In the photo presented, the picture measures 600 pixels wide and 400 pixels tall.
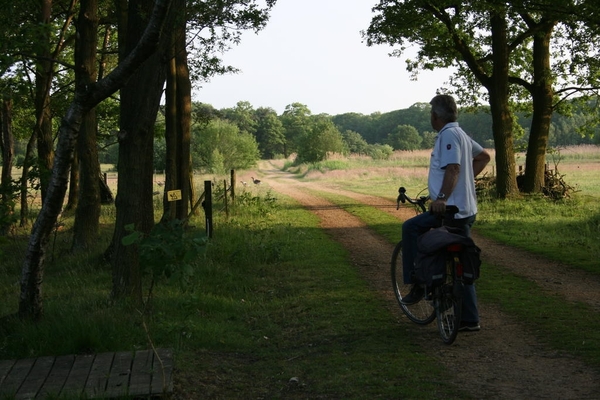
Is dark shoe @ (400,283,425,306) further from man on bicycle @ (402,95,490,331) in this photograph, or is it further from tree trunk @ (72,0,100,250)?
tree trunk @ (72,0,100,250)

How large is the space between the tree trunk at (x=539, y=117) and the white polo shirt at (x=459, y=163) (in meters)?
Result: 18.8

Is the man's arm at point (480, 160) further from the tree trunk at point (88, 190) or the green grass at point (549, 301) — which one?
the tree trunk at point (88, 190)

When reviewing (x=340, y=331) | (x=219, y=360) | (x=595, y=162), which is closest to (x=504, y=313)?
(x=340, y=331)

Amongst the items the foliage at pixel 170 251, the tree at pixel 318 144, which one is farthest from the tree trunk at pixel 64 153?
the tree at pixel 318 144

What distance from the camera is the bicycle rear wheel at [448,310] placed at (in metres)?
6.30

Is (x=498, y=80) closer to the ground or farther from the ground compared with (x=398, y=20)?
closer to the ground

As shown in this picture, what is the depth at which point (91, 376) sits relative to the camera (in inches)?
211

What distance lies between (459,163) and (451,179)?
6.8 inches

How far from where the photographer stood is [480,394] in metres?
5.14

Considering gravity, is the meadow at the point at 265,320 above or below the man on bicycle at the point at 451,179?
below

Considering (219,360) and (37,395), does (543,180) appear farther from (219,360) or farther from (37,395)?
(37,395)

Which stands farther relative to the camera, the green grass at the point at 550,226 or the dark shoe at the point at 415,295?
the green grass at the point at 550,226

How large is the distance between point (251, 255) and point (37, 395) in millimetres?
8072

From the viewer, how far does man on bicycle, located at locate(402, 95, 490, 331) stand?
21.5 feet
